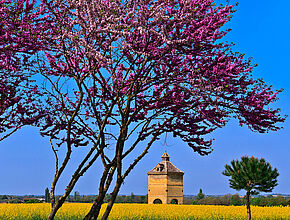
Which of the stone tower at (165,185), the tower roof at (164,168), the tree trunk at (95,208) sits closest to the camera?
the tree trunk at (95,208)

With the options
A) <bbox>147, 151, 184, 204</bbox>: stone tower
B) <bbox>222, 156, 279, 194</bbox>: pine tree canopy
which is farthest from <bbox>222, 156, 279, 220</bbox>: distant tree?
<bbox>147, 151, 184, 204</bbox>: stone tower

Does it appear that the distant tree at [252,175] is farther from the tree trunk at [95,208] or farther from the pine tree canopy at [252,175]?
the tree trunk at [95,208]

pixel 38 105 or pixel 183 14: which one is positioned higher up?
pixel 183 14

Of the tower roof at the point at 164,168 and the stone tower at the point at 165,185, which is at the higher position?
the tower roof at the point at 164,168

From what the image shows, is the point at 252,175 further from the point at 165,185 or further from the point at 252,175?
the point at 165,185

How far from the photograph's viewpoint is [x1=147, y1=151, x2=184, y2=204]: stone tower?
3278 cm

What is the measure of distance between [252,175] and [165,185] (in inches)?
572

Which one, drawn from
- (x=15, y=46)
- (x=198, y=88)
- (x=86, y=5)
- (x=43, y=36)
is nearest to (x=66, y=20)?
(x=43, y=36)

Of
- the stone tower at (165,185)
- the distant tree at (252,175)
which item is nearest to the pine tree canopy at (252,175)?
the distant tree at (252,175)

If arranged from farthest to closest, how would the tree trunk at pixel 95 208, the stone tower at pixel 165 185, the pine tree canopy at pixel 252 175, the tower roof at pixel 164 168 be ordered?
1. the tower roof at pixel 164 168
2. the stone tower at pixel 165 185
3. the pine tree canopy at pixel 252 175
4. the tree trunk at pixel 95 208

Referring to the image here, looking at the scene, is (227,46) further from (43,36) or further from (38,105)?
(38,105)

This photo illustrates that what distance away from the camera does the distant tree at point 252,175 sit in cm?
1970

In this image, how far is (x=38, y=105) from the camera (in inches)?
443

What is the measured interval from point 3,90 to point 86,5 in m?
5.38
